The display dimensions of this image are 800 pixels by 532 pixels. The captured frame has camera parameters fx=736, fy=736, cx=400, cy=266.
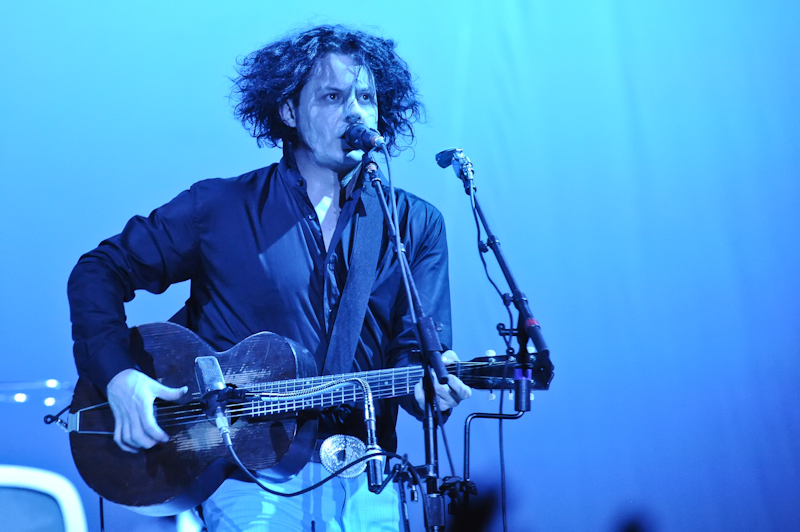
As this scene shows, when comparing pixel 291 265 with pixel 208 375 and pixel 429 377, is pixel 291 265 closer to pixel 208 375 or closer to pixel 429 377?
pixel 208 375

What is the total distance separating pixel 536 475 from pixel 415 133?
1.61 metres

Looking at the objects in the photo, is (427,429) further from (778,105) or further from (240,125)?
(778,105)

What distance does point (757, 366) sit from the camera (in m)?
3.58

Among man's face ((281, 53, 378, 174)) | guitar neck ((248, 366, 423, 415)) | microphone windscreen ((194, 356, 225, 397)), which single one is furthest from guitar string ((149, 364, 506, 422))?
man's face ((281, 53, 378, 174))

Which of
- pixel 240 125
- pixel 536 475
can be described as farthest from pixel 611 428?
pixel 240 125

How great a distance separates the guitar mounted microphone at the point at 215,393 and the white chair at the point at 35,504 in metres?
0.43

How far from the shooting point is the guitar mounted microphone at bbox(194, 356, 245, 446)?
2.16 m

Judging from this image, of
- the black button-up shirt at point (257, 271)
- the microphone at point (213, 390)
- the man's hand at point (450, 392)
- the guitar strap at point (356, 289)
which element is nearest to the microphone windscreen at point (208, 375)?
the microphone at point (213, 390)

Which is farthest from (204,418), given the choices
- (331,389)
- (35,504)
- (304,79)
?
(304,79)

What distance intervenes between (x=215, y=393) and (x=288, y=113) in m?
1.28

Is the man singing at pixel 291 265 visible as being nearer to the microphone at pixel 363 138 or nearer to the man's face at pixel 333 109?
the man's face at pixel 333 109

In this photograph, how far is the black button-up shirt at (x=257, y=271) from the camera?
257 cm

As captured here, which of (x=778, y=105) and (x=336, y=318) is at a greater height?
(x=778, y=105)

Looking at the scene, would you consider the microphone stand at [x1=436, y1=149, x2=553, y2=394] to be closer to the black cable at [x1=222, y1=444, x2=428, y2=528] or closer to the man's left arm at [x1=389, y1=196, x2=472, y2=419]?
the black cable at [x1=222, y1=444, x2=428, y2=528]
